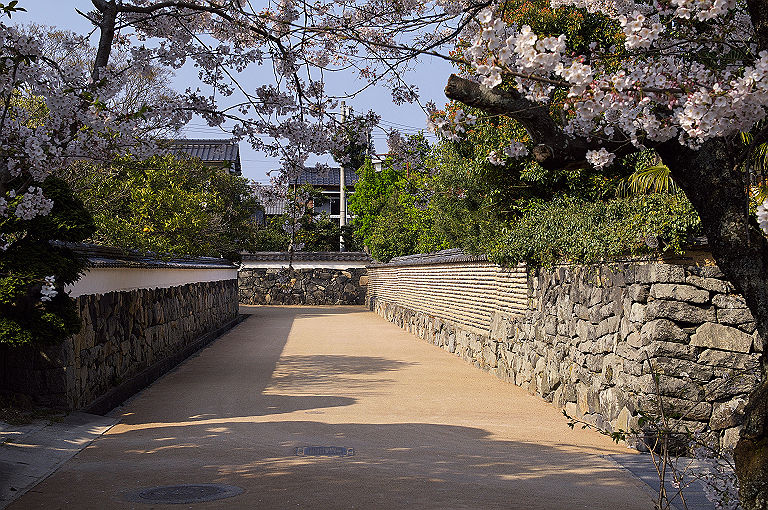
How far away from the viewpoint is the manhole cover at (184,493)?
5.34 meters

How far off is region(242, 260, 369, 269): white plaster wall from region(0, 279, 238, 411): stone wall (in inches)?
860

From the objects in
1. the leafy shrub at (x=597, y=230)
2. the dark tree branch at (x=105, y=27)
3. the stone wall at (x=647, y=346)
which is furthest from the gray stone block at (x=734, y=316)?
the dark tree branch at (x=105, y=27)

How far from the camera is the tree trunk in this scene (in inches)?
146

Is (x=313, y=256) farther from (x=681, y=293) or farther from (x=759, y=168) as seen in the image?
(x=681, y=293)

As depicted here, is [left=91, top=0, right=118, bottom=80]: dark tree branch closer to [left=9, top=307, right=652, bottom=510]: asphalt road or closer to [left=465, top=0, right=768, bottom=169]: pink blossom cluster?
[left=9, top=307, right=652, bottom=510]: asphalt road

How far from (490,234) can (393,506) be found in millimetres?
8993

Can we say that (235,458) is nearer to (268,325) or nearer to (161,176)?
(161,176)

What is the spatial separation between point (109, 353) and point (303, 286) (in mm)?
29381

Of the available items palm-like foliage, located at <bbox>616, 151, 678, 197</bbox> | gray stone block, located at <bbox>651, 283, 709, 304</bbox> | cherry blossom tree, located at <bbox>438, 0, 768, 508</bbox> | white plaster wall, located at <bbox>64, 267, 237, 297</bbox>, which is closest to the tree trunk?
cherry blossom tree, located at <bbox>438, 0, 768, 508</bbox>

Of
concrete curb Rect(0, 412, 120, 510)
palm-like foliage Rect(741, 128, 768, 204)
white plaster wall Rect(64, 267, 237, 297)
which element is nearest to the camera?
concrete curb Rect(0, 412, 120, 510)

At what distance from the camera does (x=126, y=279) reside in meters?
11.5

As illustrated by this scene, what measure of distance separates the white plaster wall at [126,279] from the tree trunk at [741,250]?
652cm

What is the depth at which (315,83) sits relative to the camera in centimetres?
739

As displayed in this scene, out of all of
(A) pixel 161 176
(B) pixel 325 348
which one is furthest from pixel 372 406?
(A) pixel 161 176
